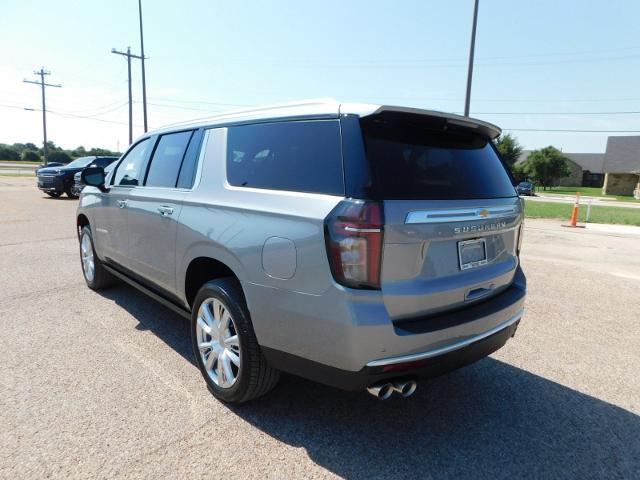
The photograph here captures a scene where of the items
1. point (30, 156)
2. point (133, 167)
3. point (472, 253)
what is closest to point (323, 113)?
point (472, 253)

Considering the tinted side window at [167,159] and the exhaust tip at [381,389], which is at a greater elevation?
the tinted side window at [167,159]

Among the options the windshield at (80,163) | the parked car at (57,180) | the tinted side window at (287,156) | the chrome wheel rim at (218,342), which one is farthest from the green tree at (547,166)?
the chrome wheel rim at (218,342)

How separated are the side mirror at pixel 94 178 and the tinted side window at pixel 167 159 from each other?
3.55 ft

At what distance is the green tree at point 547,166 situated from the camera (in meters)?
62.9

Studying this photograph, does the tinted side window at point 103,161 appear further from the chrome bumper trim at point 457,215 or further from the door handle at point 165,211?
the chrome bumper trim at point 457,215

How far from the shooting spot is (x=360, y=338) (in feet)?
6.91

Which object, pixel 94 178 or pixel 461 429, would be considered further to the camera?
pixel 94 178

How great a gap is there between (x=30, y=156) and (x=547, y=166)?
8927cm

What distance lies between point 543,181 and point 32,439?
7143cm

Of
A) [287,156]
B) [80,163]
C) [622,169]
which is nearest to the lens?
[287,156]

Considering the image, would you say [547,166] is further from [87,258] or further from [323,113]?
[323,113]

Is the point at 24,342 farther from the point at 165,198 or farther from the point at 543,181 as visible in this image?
the point at 543,181

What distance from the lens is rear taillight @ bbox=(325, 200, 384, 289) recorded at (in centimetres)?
212

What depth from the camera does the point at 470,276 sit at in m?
2.56
